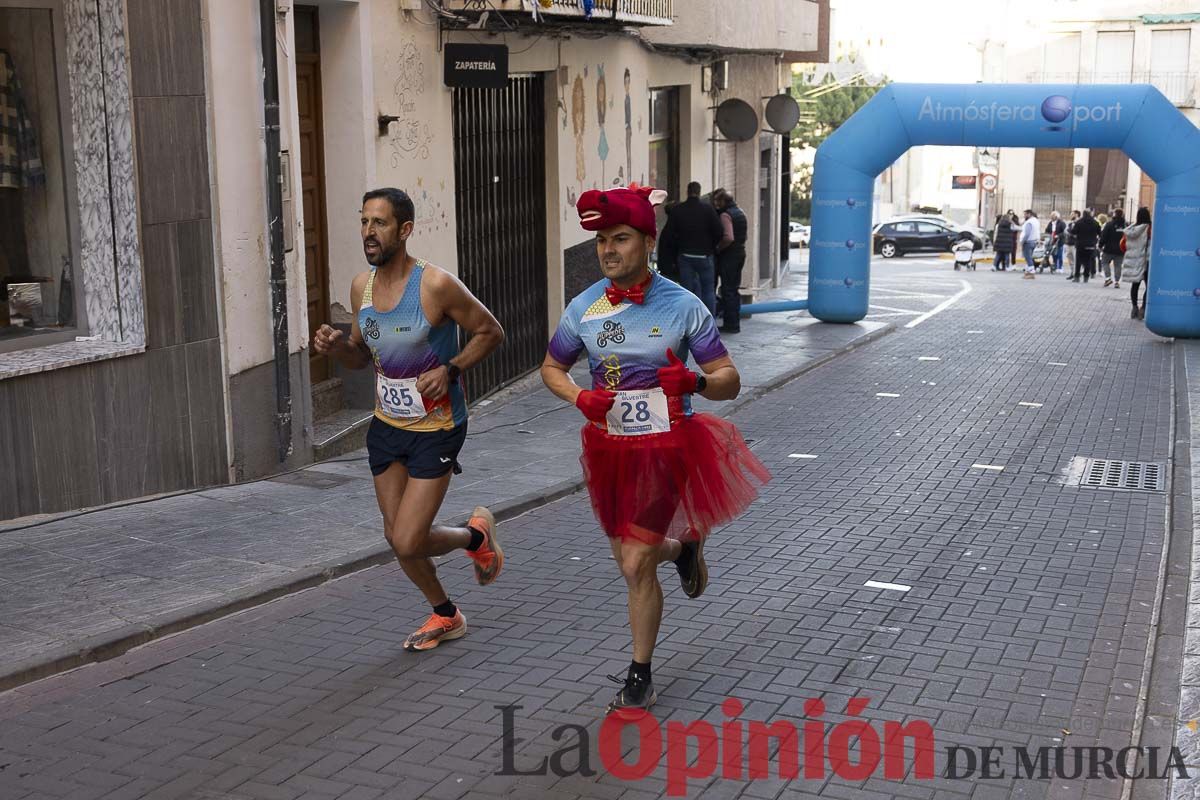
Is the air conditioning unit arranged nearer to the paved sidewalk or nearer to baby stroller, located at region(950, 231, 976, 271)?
the paved sidewalk

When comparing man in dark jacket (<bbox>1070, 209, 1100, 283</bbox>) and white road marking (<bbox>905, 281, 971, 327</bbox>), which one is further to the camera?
man in dark jacket (<bbox>1070, 209, 1100, 283</bbox>)

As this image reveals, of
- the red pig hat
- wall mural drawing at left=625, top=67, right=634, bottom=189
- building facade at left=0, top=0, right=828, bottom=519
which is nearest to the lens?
the red pig hat

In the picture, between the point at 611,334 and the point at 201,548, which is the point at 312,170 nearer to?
the point at 201,548

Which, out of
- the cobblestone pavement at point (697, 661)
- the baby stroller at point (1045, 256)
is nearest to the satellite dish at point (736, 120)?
the cobblestone pavement at point (697, 661)

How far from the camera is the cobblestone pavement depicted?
5.12 meters

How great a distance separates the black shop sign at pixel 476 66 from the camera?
12.3 meters

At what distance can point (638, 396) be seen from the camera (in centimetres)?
566

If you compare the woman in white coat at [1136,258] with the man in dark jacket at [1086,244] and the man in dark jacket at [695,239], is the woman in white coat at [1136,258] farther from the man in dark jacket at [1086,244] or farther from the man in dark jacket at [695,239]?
the man in dark jacket at [1086,244]

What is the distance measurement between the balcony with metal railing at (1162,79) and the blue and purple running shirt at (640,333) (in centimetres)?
4913

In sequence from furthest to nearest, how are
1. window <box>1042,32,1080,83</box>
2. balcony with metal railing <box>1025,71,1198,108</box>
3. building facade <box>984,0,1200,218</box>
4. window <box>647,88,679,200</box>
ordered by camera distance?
window <box>1042,32,1080,83</box> → building facade <box>984,0,1200,218</box> → balcony with metal railing <box>1025,71,1198,108</box> → window <box>647,88,679,200</box>

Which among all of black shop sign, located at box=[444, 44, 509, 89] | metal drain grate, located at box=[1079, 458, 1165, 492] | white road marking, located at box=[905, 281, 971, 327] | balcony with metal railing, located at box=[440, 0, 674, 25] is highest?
balcony with metal railing, located at box=[440, 0, 674, 25]

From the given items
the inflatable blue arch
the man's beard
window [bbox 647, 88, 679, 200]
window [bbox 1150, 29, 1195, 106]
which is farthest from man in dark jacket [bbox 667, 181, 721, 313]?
window [bbox 1150, 29, 1195, 106]

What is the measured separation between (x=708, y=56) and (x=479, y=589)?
15588mm

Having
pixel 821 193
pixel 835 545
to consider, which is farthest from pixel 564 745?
pixel 821 193
